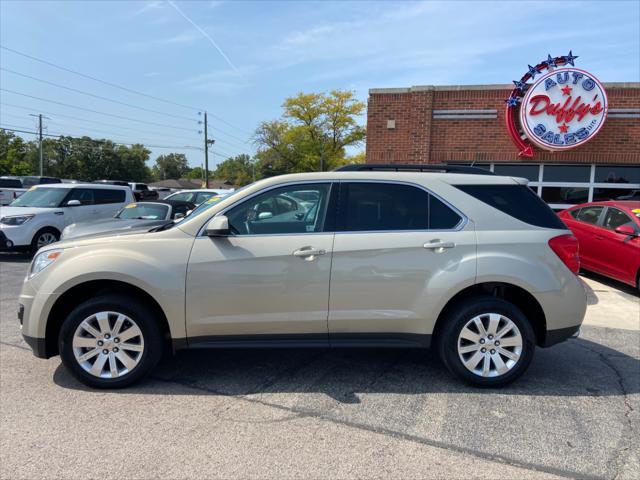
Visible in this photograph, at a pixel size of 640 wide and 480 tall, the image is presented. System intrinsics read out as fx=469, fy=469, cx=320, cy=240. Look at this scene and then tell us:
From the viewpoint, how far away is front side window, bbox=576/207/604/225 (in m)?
8.66

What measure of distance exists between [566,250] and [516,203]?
1.81 ft

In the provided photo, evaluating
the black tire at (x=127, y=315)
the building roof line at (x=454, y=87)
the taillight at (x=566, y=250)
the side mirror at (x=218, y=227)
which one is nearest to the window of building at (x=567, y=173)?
the building roof line at (x=454, y=87)

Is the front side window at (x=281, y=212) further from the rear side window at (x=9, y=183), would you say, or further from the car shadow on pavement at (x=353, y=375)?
the rear side window at (x=9, y=183)

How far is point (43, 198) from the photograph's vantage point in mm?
11102

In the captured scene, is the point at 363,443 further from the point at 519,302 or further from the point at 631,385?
the point at 631,385

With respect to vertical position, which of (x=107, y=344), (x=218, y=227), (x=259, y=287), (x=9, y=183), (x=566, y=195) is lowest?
(x=107, y=344)

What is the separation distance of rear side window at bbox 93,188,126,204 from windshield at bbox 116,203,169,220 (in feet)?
Result: 7.51

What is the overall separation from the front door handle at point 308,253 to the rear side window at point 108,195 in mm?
9827

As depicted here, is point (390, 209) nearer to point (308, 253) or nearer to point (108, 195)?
point (308, 253)

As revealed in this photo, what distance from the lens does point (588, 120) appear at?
38.2ft

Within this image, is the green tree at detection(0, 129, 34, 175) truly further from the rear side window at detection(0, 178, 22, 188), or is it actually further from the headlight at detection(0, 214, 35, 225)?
the headlight at detection(0, 214, 35, 225)

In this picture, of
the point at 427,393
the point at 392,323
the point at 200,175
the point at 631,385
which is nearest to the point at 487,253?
the point at 392,323

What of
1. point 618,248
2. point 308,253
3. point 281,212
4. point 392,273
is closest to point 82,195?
point 281,212

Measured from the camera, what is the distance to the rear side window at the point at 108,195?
11.9m
